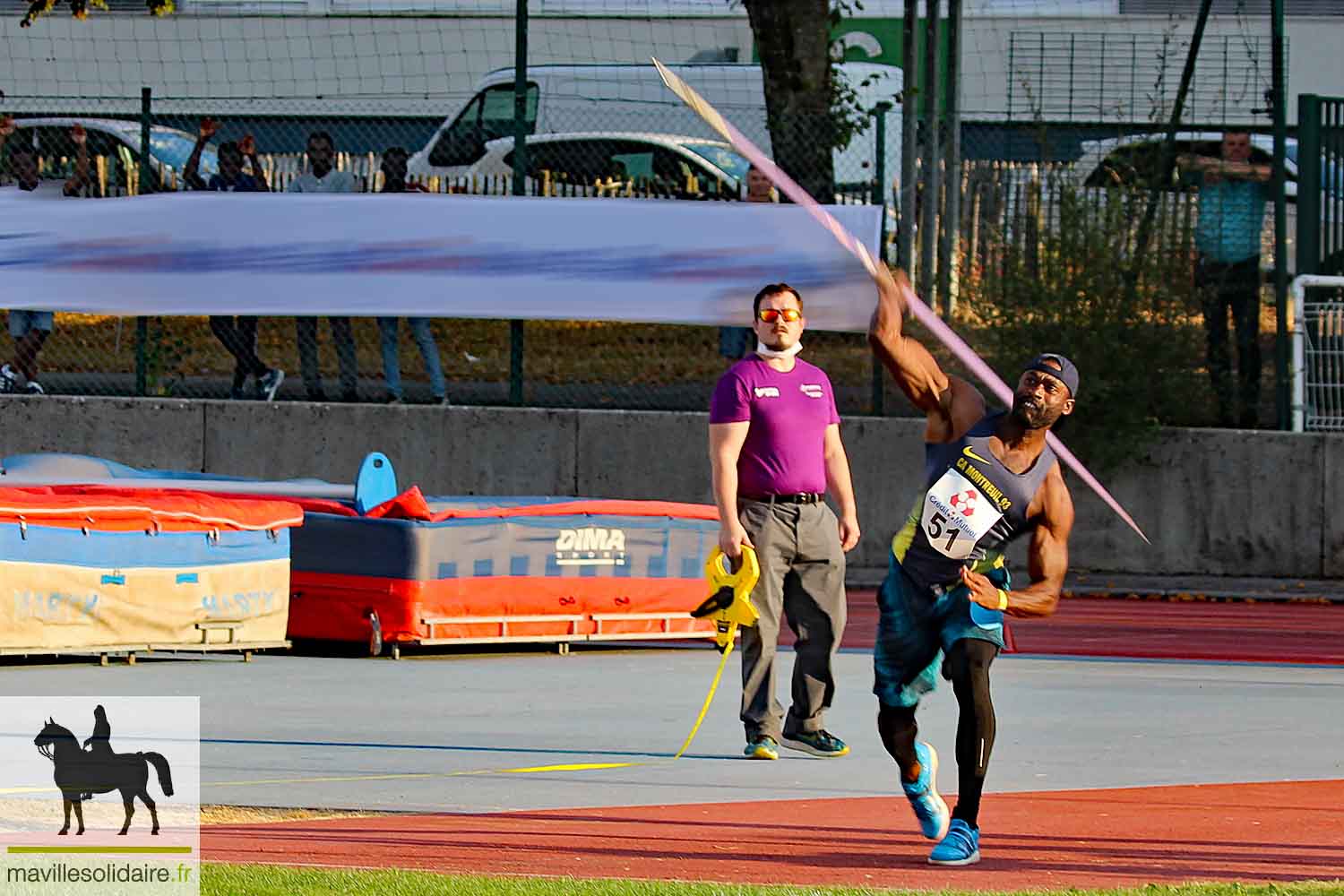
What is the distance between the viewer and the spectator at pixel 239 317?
18.3 metres

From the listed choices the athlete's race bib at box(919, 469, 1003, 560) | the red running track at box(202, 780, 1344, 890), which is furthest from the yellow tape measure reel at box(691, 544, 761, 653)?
the athlete's race bib at box(919, 469, 1003, 560)

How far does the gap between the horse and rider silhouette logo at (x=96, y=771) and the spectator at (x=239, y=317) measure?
9780 millimetres

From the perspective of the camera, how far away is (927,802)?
24.2 feet

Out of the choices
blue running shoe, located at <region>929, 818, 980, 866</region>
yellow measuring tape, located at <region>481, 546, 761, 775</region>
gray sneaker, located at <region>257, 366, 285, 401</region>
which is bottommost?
blue running shoe, located at <region>929, 818, 980, 866</region>

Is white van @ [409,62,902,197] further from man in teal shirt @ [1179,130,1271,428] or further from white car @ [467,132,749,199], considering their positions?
man in teal shirt @ [1179,130,1271,428]

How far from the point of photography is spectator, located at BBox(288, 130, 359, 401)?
60.1 ft

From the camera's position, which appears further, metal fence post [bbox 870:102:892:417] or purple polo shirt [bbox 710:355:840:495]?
metal fence post [bbox 870:102:892:417]

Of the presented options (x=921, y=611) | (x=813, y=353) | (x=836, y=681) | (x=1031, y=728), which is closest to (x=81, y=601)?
(x=836, y=681)

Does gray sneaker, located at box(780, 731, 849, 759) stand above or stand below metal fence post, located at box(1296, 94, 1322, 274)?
below

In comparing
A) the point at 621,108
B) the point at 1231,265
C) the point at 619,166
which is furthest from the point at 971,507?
the point at 621,108

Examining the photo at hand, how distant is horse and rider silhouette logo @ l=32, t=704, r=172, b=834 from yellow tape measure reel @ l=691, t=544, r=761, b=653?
7.81 feet

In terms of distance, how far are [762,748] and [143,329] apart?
1101 centimetres

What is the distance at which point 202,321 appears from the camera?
18.8 meters

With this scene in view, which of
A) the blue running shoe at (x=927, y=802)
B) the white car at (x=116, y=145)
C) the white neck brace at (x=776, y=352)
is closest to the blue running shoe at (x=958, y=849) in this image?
the blue running shoe at (x=927, y=802)
